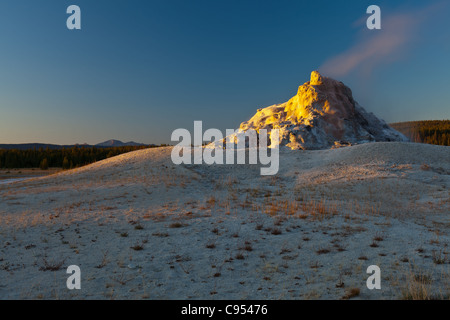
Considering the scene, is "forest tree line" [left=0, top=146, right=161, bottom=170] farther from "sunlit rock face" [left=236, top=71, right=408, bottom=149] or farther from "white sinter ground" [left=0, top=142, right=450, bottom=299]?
"white sinter ground" [left=0, top=142, right=450, bottom=299]

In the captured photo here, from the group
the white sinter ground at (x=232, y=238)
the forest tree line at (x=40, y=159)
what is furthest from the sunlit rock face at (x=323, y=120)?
the forest tree line at (x=40, y=159)

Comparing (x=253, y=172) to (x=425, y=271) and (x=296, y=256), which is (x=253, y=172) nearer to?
(x=296, y=256)

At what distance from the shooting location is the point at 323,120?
4231 cm

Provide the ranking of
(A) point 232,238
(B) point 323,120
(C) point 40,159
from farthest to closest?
(C) point 40,159, (B) point 323,120, (A) point 232,238

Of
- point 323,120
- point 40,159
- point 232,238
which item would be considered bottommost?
point 232,238

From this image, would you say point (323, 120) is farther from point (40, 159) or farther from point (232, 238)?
point (40, 159)

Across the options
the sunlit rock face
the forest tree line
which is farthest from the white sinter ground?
the forest tree line

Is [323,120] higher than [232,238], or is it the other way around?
[323,120]

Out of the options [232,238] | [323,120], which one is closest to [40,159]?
[323,120]

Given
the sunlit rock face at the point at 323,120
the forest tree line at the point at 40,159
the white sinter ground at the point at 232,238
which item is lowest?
the white sinter ground at the point at 232,238

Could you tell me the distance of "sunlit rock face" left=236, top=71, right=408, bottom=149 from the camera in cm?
3859

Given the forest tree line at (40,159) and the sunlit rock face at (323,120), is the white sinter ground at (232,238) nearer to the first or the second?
the sunlit rock face at (323,120)

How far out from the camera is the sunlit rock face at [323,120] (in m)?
38.6
